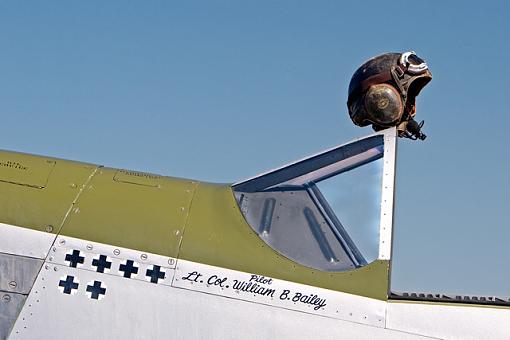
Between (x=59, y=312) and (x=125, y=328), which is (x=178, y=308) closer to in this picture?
(x=125, y=328)

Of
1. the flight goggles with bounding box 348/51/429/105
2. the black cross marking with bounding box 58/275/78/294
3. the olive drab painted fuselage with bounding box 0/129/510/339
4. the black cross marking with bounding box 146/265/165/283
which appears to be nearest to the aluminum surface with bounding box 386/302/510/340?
the olive drab painted fuselage with bounding box 0/129/510/339

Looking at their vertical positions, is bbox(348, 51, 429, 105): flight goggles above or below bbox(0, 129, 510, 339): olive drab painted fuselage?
above

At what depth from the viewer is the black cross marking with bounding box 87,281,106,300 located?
591 cm

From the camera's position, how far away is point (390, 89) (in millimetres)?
6824

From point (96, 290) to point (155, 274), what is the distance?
42 centimetres

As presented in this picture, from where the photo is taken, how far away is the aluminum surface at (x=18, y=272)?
6.06 meters

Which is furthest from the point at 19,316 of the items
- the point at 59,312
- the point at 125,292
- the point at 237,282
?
the point at 237,282

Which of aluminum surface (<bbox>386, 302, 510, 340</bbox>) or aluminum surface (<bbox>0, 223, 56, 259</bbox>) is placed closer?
aluminum surface (<bbox>386, 302, 510, 340</bbox>)

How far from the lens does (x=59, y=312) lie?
19.4 ft

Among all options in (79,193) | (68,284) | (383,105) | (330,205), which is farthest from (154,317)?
(383,105)

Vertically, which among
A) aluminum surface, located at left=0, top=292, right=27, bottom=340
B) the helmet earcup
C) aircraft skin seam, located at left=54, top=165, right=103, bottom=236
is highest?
the helmet earcup

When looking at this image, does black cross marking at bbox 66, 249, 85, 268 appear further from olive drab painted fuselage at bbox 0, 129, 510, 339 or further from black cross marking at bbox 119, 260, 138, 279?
black cross marking at bbox 119, 260, 138, 279

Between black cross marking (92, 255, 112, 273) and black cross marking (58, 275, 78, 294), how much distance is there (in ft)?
0.60

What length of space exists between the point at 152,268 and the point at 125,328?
450mm
